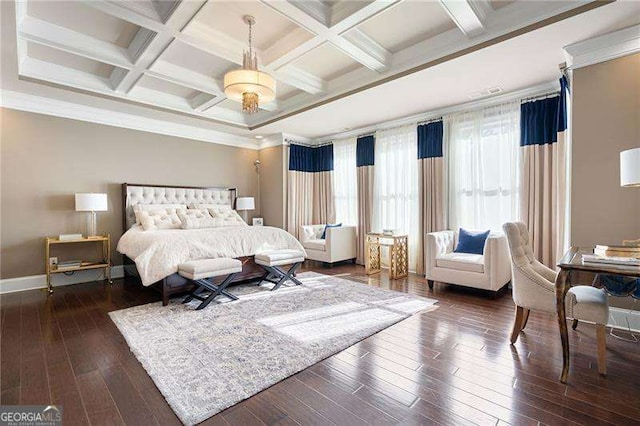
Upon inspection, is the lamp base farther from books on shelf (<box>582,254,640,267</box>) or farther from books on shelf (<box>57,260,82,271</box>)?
books on shelf (<box>582,254,640,267</box>)

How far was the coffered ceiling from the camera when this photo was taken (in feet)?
8.37

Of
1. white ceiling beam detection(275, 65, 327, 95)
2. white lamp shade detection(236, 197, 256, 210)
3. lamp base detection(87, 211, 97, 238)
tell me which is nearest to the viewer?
white ceiling beam detection(275, 65, 327, 95)

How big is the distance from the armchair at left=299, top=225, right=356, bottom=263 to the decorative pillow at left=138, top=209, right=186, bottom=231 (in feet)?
7.86

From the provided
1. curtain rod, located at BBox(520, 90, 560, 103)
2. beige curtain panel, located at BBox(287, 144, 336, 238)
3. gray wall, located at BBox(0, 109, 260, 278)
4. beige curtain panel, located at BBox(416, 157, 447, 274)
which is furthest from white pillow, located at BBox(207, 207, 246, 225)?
curtain rod, located at BBox(520, 90, 560, 103)

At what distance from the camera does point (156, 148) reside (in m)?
5.34

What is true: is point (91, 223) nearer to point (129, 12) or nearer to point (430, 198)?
point (129, 12)

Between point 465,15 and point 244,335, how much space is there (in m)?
3.43

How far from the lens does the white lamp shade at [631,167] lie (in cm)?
205

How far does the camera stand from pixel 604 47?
2.73m

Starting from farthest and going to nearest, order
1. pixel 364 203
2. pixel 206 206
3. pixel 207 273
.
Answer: pixel 364 203 → pixel 206 206 → pixel 207 273

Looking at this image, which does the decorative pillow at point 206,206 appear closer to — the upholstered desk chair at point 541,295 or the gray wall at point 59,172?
the gray wall at point 59,172

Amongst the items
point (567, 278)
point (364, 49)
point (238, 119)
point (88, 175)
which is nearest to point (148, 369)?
point (567, 278)

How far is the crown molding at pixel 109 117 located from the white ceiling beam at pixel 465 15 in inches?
191

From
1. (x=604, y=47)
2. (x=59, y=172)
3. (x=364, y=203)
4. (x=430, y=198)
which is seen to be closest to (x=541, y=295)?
(x=604, y=47)
